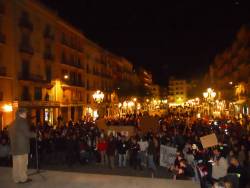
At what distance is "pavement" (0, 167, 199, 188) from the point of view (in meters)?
9.13

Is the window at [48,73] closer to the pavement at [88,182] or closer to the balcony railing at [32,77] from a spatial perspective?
the balcony railing at [32,77]

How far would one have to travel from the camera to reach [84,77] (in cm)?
6097

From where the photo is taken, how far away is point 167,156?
16.2 m

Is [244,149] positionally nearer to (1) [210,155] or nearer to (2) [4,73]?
(1) [210,155]

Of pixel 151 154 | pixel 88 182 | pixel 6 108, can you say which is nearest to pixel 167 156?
pixel 151 154

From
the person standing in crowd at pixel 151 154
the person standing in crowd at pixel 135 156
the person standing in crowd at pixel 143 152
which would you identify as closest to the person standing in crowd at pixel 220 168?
the person standing in crowd at pixel 151 154

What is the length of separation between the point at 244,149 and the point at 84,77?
4811 cm

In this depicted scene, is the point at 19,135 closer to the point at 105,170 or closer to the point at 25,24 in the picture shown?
the point at 105,170

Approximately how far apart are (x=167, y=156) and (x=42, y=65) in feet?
98.4

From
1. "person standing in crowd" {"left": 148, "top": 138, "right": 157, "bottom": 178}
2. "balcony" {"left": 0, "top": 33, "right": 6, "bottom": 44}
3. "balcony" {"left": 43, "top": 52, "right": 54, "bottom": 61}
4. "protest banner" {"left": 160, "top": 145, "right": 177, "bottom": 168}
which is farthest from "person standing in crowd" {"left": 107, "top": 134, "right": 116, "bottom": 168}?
"balcony" {"left": 43, "top": 52, "right": 54, "bottom": 61}

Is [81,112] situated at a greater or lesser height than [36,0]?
lesser

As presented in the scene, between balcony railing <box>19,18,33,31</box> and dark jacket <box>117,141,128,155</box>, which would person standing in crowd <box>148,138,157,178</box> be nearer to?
dark jacket <box>117,141,128,155</box>

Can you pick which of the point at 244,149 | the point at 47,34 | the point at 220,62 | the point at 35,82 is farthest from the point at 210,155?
the point at 220,62

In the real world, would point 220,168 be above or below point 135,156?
above
